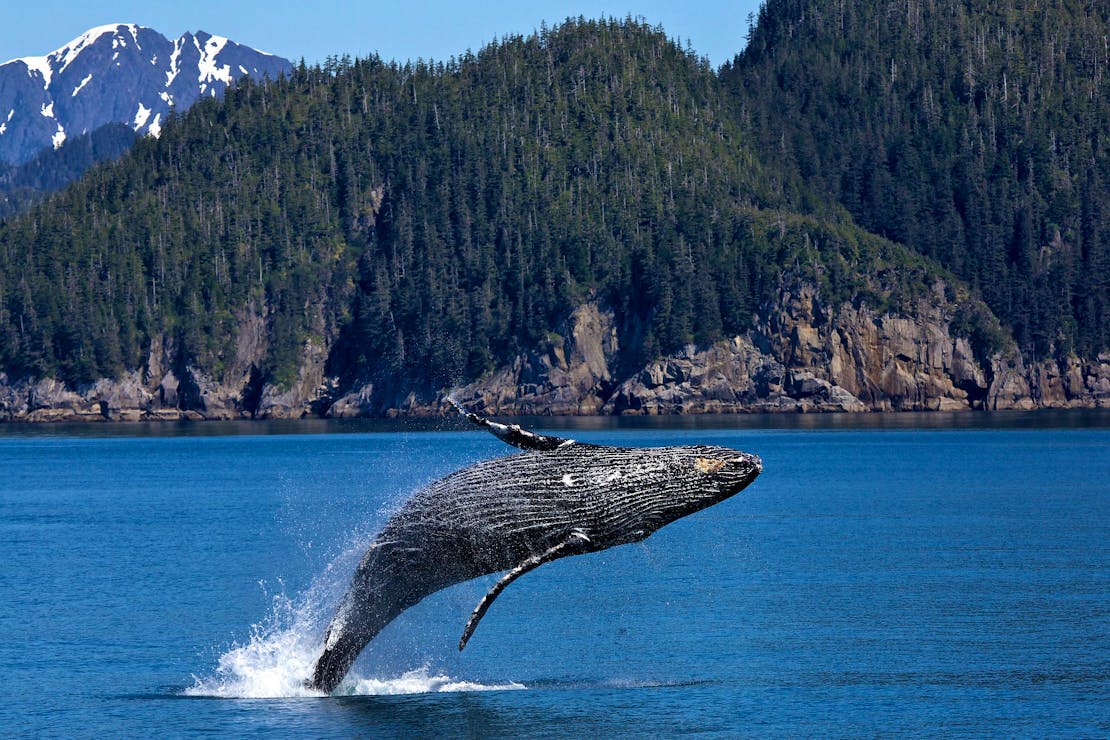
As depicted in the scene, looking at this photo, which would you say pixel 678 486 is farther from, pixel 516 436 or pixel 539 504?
pixel 516 436

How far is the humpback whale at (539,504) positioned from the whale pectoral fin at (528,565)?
0.06 ft

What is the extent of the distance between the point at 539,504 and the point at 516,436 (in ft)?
4.74

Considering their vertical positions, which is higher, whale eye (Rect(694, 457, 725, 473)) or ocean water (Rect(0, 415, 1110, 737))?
whale eye (Rect(694, 457, 725, 473))

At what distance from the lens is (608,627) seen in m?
38.6

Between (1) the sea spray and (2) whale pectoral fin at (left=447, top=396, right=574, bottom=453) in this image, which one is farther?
(1) the sea spray

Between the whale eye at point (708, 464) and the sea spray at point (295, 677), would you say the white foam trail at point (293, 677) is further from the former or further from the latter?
the whale eye at point (708, 464)

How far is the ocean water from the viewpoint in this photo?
28.3 m

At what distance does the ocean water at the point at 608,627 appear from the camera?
28.3m

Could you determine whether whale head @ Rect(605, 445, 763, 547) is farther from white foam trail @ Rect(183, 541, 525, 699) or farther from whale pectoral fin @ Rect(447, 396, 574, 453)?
white foam trail @ Rect(183, 541, 525, 699)

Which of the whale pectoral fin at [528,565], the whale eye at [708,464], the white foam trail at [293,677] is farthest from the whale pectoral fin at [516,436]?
the white foam trail at [293,677]

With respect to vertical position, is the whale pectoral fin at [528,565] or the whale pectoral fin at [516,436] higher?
the whale pectoral fin at [516,436]

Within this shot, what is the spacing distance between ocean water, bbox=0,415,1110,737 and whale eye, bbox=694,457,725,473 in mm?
6586

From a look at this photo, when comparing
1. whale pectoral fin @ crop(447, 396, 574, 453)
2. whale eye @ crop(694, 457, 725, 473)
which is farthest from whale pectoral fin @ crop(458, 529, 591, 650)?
whale eye @ crop(694, 457, 725, 473)

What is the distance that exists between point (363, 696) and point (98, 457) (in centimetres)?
12311
